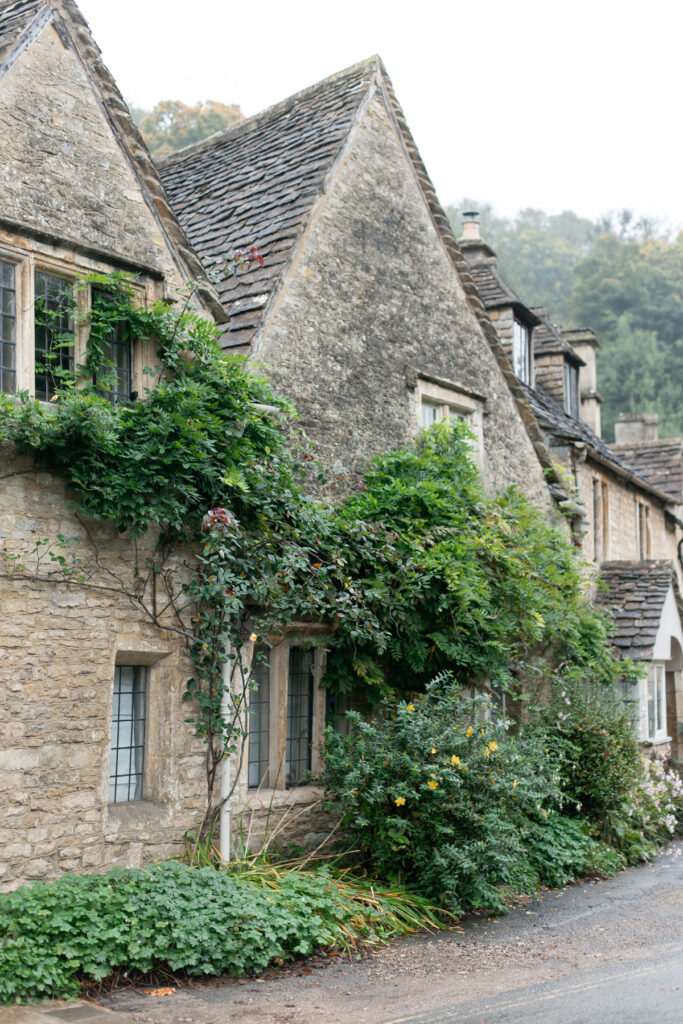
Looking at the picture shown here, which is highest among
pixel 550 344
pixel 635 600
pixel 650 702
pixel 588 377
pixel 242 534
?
pixel 588 377

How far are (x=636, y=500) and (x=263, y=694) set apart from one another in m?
13.5

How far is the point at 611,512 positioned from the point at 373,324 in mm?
9162

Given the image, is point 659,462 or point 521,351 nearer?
point 521,351

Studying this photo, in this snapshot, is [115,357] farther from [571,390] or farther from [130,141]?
[571,390]

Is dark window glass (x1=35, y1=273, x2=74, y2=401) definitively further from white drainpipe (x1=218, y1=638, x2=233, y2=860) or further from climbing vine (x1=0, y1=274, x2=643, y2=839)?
white drainpipe (x1=218, y1=638, x2=233, y2=860)

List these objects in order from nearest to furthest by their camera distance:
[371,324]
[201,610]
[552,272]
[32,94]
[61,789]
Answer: [61,789] → [32,94] → [201,610] → [371,324] → [552,272]

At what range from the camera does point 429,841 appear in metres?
9.26

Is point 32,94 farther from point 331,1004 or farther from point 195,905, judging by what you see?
point 331,1004

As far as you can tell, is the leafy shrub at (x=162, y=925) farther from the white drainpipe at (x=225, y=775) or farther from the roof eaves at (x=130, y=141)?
the roof eaves at (x=130, y=141)

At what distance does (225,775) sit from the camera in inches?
353

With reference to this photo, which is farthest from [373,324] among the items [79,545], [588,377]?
Result: [588,377]

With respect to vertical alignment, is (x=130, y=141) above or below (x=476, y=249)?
below

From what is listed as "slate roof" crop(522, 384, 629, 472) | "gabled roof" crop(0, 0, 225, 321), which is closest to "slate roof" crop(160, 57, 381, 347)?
"gabled roof" crop(0, 0, 225, 321)

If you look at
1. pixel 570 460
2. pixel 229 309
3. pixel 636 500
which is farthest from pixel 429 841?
pixel 636 500
